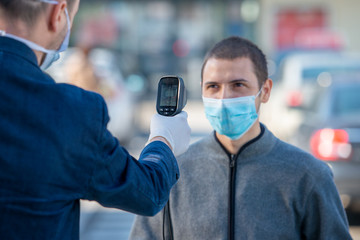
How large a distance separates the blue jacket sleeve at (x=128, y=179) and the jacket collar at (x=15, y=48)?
0.31 m

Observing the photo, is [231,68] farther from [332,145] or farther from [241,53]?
[332,145]

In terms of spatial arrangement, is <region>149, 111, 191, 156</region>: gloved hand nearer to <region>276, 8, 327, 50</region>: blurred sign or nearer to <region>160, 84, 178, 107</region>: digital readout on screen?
<region>160, 84, 178, 107</region>: digital readout on screen

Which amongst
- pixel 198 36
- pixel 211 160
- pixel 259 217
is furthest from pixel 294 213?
pixel 198 36

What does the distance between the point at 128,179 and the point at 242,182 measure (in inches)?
35.5

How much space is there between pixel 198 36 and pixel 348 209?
1806 centimetres

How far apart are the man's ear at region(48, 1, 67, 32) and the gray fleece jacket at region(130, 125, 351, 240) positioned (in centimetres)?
107

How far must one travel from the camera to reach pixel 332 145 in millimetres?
6434

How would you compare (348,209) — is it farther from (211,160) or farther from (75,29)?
(75,29)

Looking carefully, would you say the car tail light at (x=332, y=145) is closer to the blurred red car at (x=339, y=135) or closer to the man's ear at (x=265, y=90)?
the blurred red car at (x=339, y=135)

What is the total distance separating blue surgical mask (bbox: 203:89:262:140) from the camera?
116 inches

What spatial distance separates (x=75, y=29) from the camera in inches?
951

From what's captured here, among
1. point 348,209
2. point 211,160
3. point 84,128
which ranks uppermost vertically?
point 84,128

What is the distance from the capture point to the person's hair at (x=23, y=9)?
1.85 meters

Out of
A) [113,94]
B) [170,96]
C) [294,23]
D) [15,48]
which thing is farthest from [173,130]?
[294,23]
